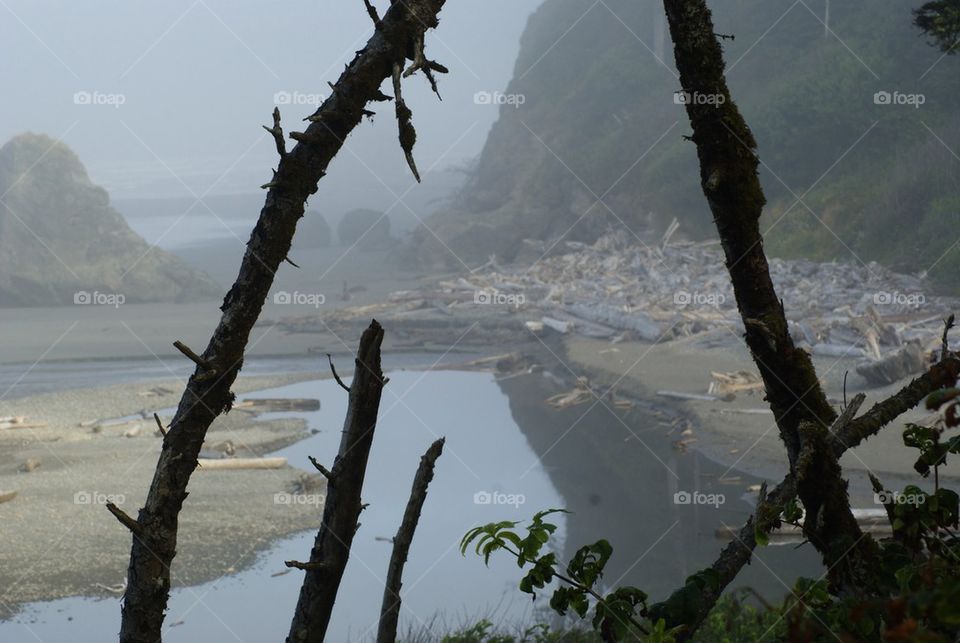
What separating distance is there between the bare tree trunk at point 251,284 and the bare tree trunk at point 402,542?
329mm

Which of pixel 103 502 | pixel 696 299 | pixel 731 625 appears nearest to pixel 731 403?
pixel 696 299

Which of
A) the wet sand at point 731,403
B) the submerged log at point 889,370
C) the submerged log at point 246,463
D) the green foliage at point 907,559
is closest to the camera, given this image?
the green foliage at point 907,559

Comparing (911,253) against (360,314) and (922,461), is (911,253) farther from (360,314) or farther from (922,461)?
(922,461)

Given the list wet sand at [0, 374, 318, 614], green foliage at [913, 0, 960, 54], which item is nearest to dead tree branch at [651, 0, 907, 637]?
green foliage at [913, 0, 960, 54]

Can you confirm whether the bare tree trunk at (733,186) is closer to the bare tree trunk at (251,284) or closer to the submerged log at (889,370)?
the bare tree trunk at (251,284)

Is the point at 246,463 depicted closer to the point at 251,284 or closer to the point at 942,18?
the point at 942,18

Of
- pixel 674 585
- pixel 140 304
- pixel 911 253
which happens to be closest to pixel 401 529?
pixel 674 585

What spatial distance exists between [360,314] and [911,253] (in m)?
6.80

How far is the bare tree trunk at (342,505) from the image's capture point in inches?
61.0

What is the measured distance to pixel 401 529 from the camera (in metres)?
1.73

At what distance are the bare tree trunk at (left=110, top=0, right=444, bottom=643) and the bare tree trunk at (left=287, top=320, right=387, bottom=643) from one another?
21cm

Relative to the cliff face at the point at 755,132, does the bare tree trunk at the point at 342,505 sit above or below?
below

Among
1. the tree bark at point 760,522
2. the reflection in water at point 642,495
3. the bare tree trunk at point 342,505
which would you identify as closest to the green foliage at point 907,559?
the tree bark at point 760,522

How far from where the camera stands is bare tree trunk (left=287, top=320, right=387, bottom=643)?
1.55 meters
